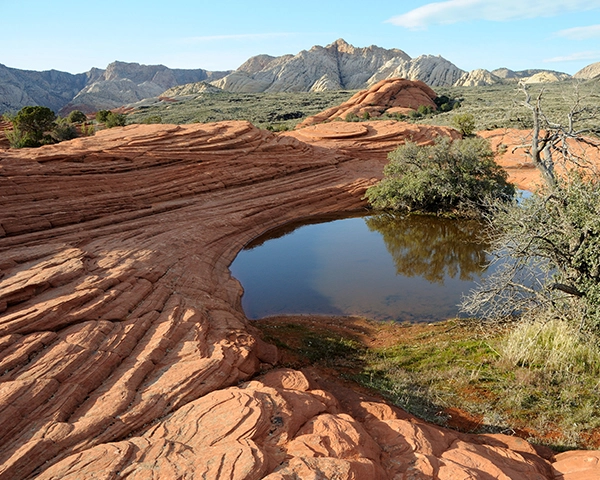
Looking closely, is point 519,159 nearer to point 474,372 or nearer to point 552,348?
point 552,348

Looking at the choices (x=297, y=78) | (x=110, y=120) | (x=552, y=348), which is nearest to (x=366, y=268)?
(x=552, y=348)

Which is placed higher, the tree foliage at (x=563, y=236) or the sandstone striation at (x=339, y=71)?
the sandstone striation at (x=339, y=71)

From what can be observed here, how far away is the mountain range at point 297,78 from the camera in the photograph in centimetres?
11351

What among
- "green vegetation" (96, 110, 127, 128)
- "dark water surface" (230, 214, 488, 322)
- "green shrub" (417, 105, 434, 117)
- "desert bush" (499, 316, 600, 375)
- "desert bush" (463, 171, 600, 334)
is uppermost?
"green shrub" (417, 105, 434, 117)

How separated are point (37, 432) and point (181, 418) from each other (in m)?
1.97

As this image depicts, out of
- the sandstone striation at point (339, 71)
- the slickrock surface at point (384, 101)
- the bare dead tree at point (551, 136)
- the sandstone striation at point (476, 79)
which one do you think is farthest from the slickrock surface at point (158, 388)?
the sandstone striation at point (476, 79)

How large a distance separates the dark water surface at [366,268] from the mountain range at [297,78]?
3648 inches

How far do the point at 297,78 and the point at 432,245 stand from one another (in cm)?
11435

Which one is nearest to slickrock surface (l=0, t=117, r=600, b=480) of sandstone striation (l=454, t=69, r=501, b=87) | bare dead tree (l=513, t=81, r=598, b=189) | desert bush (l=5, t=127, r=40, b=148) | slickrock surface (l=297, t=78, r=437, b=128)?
bare dead tree (l=513, t=81, r=598, b=189)

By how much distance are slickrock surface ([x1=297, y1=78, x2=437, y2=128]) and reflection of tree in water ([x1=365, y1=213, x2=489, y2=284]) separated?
28.9 meters

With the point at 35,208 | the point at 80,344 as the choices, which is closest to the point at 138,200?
the point at 35,208

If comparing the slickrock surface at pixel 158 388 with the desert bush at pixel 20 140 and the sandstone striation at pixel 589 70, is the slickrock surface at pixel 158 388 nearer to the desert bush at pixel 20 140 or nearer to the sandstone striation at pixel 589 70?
the desert bush at pixel 20 140

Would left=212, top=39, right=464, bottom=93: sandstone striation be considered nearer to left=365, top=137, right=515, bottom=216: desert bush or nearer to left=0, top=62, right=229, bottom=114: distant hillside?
left=0, top=62, right=229, bottom=114: distant hillside

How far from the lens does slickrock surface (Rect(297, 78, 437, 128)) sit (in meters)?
53.1
